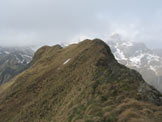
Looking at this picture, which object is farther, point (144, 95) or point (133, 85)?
point (133, 85)

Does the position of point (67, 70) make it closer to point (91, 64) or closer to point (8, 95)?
point (91, 64)

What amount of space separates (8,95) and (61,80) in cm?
1654

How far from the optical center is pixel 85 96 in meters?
26.6

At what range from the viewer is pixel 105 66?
35.3 m

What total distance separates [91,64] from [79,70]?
3.72 m

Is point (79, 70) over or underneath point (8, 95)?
over

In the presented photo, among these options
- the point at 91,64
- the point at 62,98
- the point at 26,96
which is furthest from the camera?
the point at 26,96

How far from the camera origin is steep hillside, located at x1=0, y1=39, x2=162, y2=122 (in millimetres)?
19047

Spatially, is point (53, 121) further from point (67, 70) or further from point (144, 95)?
point (67, 70)

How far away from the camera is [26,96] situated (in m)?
40.7

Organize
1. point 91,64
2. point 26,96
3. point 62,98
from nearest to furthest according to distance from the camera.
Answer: point 62,98 → point 91,64 → point 26,96

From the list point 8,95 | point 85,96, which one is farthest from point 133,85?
point 8,95

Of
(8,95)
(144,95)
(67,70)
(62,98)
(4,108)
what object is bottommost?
(4,108)

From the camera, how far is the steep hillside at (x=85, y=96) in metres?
19.0
